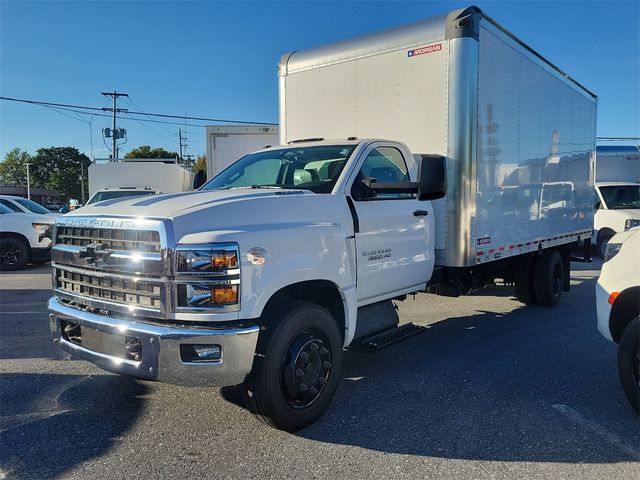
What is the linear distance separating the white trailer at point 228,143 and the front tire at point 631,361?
1350 centimetres

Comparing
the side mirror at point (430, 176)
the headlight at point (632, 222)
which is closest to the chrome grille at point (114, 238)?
the side mirror at point (430, 176)

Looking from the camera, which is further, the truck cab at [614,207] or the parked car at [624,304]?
the truck cab at [614,207]

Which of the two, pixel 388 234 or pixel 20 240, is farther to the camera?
pixel 20 240

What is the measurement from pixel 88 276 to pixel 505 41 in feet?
16.5

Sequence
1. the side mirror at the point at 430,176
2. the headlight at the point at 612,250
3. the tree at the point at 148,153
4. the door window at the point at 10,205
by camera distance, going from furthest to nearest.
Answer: the tree at the point at 148,153 < the door window at the point at 10,205 < the side mirror at the point at 430,176 < the headlight at the point at 612,250

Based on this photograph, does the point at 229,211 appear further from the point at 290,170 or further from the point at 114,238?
the point at 290,170

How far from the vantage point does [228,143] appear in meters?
16.2

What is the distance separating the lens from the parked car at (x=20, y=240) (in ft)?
38.7

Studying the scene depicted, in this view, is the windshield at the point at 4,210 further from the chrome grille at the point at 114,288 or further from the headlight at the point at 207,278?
the headlight at the point at 207,278

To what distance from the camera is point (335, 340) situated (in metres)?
3.77

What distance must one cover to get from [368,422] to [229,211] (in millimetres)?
1846

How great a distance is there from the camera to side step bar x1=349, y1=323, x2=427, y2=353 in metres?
4.28

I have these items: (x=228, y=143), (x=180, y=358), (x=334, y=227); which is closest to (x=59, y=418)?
(x=180, y=358)

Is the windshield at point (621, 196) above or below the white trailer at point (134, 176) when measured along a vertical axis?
below
